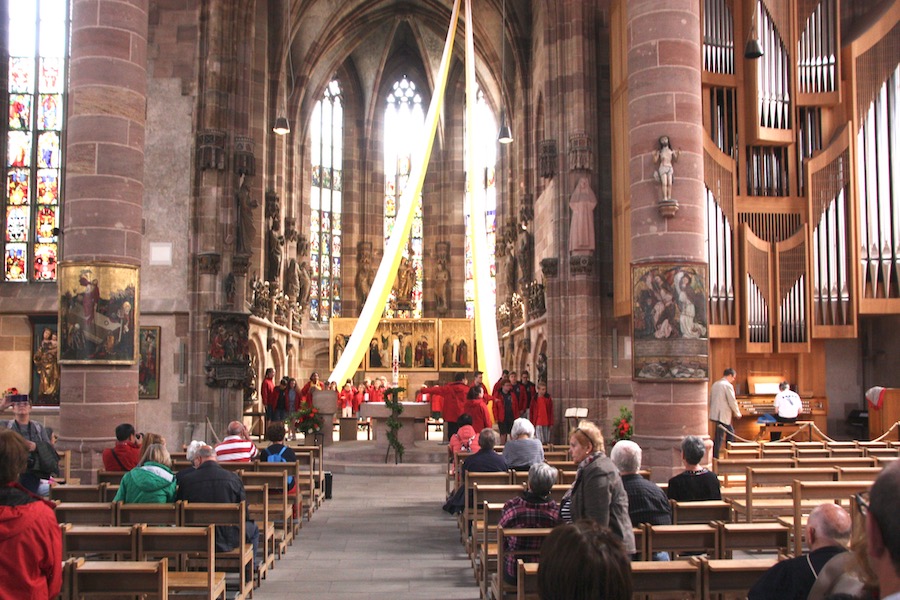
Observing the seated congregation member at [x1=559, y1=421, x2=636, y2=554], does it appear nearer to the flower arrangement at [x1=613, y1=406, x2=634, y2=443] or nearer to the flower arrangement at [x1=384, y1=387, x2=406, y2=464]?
the flower arrangement at [x1=613, y1=406, x2=634, y2=443]

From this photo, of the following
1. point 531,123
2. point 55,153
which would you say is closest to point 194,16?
point 55,153

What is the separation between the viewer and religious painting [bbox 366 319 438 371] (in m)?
32.6

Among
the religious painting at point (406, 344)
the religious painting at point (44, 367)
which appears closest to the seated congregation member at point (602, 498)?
the religious painting at point (44, 367)

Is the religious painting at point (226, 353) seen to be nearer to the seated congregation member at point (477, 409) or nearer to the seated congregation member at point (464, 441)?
the seated congregation member at point (477, 409)

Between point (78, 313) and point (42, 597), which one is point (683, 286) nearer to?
point (78, 313)

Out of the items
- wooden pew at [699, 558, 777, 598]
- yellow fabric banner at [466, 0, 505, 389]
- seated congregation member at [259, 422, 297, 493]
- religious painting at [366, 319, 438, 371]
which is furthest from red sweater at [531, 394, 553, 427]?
wooden pew at [699, 558, 777, 598]

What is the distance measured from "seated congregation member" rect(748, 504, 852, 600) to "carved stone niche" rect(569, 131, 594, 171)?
15429mm

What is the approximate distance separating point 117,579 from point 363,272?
31.5 m

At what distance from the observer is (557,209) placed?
19.8 meters

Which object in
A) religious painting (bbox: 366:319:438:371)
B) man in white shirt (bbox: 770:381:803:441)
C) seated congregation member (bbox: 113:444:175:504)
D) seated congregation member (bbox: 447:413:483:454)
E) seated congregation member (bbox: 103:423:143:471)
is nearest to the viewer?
seated congregation member (bbox: 113:444:175:504)

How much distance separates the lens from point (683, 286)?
1147cm

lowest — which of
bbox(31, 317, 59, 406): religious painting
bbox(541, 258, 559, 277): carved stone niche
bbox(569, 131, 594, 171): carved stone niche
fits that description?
bbox(31, 317, 59, 406): religious painting

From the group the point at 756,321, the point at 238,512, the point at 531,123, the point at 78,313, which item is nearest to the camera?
the point at 238,512

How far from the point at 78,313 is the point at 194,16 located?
11.2m
